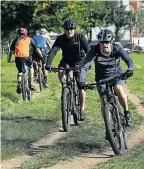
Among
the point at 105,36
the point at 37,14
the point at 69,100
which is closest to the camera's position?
the point at 105,36

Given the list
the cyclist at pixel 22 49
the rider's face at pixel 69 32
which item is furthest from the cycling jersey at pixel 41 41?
the rider's face at pixel 69 32

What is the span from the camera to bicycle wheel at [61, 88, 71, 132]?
8.69m

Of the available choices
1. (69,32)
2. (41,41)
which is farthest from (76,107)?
(41,41)

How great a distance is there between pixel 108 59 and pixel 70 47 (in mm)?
1780

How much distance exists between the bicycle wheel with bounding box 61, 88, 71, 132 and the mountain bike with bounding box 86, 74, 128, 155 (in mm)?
1322

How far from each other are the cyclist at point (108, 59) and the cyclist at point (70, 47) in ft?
4.63

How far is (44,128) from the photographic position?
360 inches

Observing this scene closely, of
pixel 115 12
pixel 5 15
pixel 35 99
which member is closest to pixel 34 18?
pixel 5 15

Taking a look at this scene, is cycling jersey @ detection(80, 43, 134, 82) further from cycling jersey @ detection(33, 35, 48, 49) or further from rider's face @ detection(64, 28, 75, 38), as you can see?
cycling jersey @ detection(33, 35, 48, 49)

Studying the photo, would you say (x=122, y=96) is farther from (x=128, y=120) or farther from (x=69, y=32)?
(x=69, y=32)

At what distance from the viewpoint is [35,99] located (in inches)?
507

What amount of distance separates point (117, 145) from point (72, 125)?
2284 millimetres

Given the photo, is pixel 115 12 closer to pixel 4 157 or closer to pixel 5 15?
pixel 5 15

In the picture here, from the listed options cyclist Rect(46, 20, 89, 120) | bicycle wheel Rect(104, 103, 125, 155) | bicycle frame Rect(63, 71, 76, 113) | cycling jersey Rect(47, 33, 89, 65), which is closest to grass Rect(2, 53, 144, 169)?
bicycle wheel Rect(104, 103, 125, 155)
